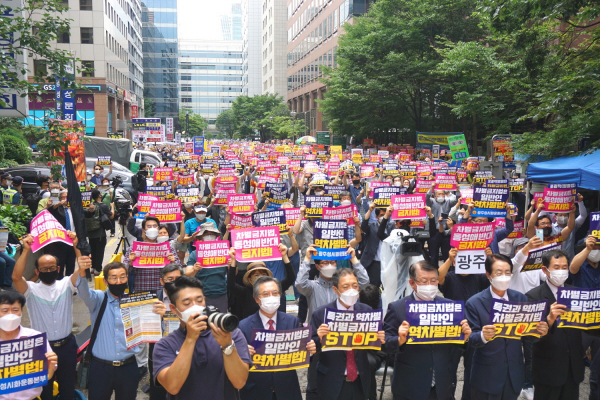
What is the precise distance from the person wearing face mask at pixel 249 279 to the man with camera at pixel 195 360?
180 cm

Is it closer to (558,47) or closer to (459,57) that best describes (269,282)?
(558,47)

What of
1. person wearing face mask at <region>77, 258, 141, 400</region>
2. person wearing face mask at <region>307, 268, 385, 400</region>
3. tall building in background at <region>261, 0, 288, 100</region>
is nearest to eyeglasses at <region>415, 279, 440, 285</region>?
person wearing face mask at <region>307, 268, 385, 400</region>

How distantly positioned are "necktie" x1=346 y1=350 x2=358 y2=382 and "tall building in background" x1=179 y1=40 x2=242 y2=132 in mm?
150009

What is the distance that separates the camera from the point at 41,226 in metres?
6.18

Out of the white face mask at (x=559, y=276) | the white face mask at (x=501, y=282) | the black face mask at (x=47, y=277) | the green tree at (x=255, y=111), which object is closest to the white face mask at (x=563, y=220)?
the white face mask at (x=559, y=276)

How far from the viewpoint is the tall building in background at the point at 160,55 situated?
358 ft

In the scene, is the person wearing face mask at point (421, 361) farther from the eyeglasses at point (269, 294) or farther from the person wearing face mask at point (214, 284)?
the person wearing face mask at point (214, 284)

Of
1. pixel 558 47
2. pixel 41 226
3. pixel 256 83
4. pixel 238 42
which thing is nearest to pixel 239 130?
pixel 256 83

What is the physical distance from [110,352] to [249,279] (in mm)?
1628

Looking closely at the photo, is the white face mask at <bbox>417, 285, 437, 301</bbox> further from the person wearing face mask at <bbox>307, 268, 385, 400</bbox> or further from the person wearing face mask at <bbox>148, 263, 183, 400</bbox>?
the person wearing face mask at <bbox>148, 263, 183, 400</bbox>

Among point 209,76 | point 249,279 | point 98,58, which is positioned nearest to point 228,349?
point 249,279

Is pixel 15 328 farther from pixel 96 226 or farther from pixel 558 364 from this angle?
pixel 96 226

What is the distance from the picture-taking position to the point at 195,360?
3672 millimetres

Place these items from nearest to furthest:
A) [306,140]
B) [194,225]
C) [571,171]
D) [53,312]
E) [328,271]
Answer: [53,312], [328,271], [194,225], [571,171], [306,140]
